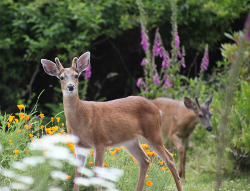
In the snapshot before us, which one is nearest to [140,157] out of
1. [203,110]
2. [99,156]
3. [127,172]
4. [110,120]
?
[127,172]

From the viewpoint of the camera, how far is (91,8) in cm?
884

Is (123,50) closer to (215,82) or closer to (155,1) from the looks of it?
(155,1)

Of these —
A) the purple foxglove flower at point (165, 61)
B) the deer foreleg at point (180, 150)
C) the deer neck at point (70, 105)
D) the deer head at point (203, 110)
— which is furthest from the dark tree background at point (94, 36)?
the deer neck at point (70, 105)

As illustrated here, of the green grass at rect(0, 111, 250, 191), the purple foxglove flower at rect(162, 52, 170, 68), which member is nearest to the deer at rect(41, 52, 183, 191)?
the green grass at rect(0, 111, 250, 191)

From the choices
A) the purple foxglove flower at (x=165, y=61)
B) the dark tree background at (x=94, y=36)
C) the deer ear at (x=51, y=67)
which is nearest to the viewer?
the deer ear at (x=51, y=67)

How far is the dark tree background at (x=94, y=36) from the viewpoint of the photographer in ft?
29.5

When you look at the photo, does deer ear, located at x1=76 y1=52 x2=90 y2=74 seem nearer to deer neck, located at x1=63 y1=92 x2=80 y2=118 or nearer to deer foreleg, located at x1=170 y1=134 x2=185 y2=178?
deer neck, located at x1=63 y1=92 x2=80 y2=118

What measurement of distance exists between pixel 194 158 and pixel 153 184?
10.8 feet

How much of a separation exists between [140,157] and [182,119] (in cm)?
277

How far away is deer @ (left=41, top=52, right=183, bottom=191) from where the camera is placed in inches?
169

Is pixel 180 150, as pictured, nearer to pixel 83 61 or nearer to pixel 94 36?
pixel 83 61

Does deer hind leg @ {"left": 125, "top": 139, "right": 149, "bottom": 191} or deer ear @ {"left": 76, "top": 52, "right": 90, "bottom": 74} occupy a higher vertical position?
deer ear @ {"left": 76, "top": 52, "right": 90, "bottom": 74}

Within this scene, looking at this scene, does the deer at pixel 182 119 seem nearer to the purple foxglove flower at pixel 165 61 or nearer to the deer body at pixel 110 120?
the purple foxglove flower at pixel 165 61

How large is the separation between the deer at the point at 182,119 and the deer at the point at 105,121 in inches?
87.3
